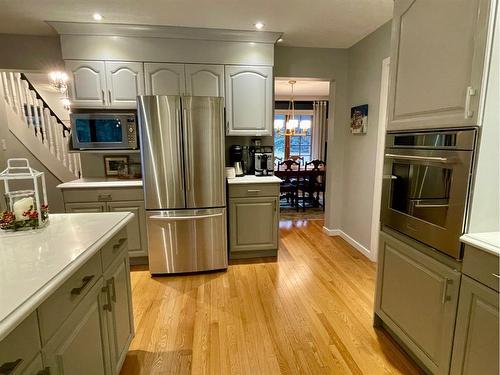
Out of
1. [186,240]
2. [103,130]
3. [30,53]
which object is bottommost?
[186,240]

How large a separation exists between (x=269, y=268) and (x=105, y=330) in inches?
75.3

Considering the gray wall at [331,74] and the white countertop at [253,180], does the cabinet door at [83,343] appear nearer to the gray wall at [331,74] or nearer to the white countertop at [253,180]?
the white countertop at [253,180]

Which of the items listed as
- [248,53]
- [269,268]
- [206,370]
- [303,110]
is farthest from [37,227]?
[303,110]

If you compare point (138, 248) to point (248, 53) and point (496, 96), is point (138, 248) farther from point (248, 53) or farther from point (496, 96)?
point (496, 96)

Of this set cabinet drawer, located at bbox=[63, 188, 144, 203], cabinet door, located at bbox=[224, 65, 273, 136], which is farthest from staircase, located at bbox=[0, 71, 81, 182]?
cabinet door, located at bbox=[224, 65, 273, 136]

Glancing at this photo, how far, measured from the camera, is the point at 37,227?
4.51ft

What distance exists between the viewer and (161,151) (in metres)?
2.62

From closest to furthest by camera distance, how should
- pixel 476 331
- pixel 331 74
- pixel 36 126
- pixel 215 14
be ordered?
pixel 476 331
pixel 215 14
pixel 331 74
pixel 36 126

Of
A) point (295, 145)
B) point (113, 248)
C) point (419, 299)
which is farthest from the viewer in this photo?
point (295, 145)

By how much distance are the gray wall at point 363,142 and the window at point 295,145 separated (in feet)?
13.4

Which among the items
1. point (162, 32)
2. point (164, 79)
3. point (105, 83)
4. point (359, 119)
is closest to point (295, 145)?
point (359, 119)

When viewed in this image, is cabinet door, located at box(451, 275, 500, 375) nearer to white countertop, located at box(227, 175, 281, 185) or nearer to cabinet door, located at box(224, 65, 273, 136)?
white countertop, located at box(227, 175, 281, 185)

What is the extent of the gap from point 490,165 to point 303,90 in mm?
5905

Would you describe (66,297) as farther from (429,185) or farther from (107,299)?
(429,185)
